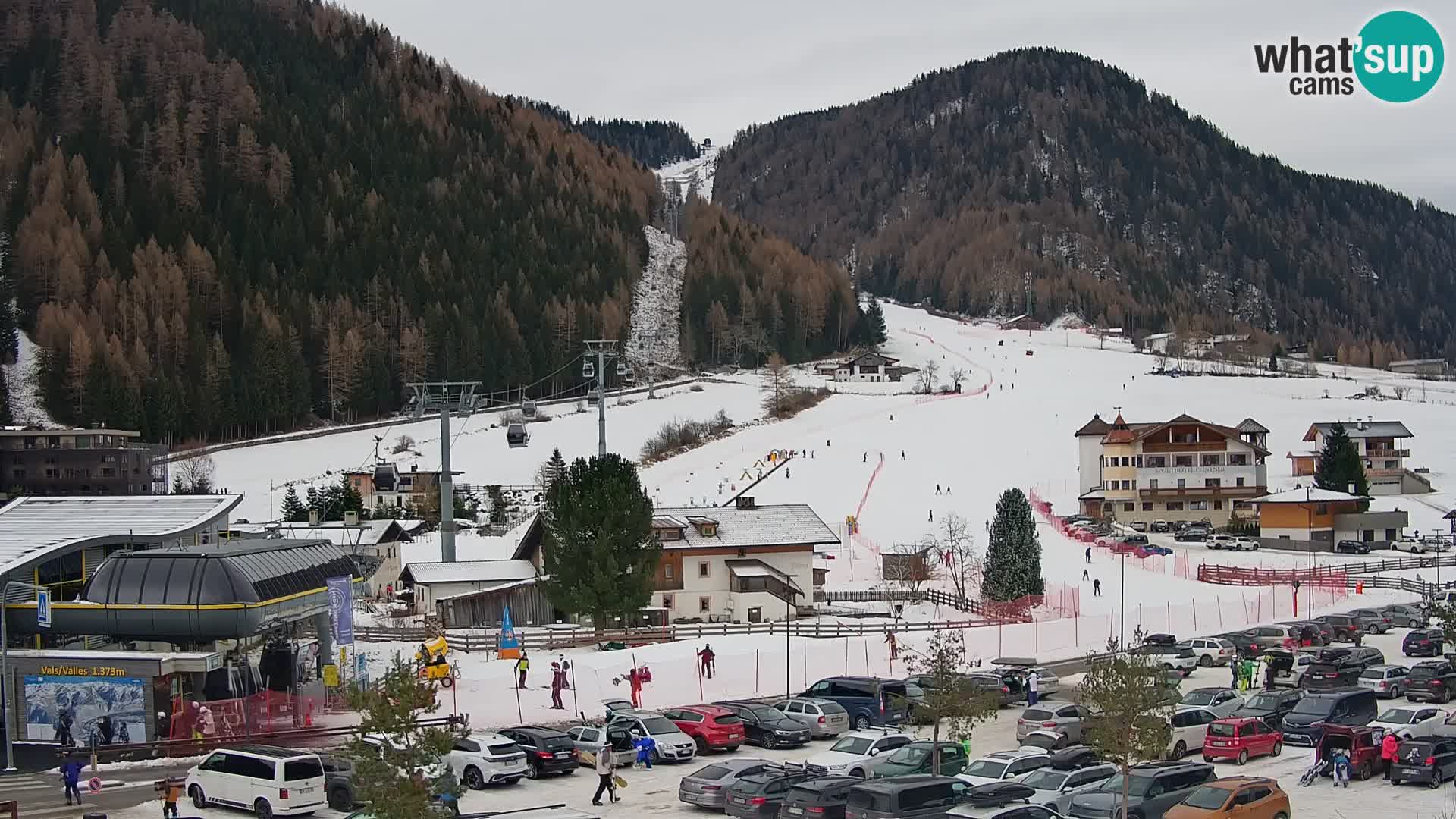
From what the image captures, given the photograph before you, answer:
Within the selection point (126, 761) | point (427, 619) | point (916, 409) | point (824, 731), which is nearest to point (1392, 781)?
point (824, 731)

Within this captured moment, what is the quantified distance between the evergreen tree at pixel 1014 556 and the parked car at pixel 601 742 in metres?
25.6

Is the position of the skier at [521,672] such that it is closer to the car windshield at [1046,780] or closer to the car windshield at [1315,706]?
the car windshield at [1046,780]

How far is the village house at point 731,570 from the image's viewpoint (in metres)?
51.4

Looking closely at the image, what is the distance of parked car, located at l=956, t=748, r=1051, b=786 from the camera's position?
79.9 ft

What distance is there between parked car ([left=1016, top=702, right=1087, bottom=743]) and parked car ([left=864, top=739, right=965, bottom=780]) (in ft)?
11.1

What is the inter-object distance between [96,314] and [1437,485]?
10594 cm

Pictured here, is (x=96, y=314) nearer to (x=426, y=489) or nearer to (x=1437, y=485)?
(x=426, y=489)

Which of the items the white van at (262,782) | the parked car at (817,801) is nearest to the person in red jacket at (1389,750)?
the parked car at (817,801)

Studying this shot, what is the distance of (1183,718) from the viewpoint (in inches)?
1123

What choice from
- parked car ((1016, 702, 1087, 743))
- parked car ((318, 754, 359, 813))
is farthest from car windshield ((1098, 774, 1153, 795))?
parked car ((318, 754, 359, 813))

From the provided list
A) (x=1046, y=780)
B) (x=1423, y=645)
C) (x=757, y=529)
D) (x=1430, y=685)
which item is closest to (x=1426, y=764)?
(x=1046, y=780)

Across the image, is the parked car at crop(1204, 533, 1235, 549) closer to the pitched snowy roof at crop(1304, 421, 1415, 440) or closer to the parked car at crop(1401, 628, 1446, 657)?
the pitched snowy roof at crop(1304, 421, 1415, 440)

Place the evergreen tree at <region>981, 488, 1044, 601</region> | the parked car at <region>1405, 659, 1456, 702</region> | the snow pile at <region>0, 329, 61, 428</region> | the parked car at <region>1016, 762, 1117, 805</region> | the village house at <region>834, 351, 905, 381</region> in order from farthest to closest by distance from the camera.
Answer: the village house at <region>834, 351, 905, 381</region> < the snow pile at <region>0, 329, 61, 428</region> < the evergreen tree at <region>981, 488, 1044, 601</region> < the parked car at <region>1405, 659, 1456, 702</region> < the parked car at <region>1016, 762, 1117, 805</region>

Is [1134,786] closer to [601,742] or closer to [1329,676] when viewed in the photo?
[601,742]
